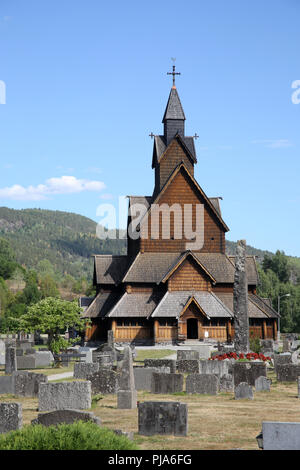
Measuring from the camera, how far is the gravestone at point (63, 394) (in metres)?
20.1

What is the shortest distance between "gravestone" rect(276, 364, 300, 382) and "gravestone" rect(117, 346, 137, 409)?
32.4 feet

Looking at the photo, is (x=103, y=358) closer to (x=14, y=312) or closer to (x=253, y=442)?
(x=253, y=442)

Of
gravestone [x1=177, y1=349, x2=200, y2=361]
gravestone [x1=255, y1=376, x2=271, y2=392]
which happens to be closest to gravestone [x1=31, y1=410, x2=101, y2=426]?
gravestone [x1=255, y1=376, x2=271, y2=392]

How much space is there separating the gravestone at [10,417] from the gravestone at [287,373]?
15588mm

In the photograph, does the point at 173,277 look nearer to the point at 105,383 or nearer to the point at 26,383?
the point at 105,383

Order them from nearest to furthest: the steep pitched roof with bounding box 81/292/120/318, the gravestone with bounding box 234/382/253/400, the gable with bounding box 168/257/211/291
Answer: the gravestone with bounding box 234/382/253/400 < the gable with bounding box 168/257/211/291 < the steep pitched roof with bounding box 81/292/120/318

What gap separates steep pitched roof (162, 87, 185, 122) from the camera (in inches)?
2773

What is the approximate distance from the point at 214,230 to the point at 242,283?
1129 inches

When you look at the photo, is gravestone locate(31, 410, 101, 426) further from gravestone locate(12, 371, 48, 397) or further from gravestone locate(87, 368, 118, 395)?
gravestone locate(87, 368, 118, 395)

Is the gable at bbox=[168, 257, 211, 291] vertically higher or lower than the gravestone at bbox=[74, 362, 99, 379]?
higher

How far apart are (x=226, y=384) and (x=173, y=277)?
3586 cm

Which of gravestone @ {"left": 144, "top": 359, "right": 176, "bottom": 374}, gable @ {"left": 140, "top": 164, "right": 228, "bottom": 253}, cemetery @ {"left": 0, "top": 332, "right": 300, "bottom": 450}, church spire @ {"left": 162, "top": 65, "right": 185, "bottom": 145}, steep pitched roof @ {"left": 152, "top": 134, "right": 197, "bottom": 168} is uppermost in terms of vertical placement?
church spire @ {"left": 162, "top": 65, "right": 185, "bottom": 145}

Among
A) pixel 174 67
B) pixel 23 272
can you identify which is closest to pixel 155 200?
pixel 174 67

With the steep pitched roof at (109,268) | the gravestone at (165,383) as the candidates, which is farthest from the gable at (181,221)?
the gravestone at (165,383)
